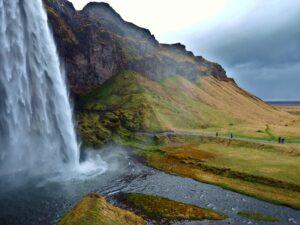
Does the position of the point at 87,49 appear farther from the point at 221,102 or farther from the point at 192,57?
the point at 192,57

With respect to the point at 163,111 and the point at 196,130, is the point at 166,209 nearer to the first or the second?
the point at 196,130

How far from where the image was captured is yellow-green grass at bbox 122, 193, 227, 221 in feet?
123

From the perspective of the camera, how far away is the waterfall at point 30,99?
6034 cm

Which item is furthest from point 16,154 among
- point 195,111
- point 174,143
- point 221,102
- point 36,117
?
point 221,102

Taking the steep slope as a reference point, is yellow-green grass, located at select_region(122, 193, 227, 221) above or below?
below

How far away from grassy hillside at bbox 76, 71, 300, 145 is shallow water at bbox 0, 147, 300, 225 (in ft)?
111

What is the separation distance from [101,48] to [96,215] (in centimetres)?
11579

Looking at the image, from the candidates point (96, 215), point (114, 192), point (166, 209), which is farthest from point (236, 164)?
point (96, 215)

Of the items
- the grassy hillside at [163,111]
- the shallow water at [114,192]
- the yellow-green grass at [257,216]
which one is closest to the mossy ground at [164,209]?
the shallow water at [114,192]

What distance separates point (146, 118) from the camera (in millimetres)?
100875

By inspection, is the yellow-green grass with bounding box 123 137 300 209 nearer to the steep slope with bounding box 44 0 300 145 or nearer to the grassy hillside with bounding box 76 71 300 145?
the grassy hillside with bounding box 76 71 300 145

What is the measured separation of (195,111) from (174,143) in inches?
1480

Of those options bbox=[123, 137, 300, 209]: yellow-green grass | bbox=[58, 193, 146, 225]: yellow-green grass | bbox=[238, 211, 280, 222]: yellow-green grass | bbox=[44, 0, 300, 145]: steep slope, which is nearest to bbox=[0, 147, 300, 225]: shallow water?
bbox=[238, 211, 280, 222]: yellow-green grass

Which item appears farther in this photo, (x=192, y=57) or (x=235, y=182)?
Answer: (x=192, y=57)
